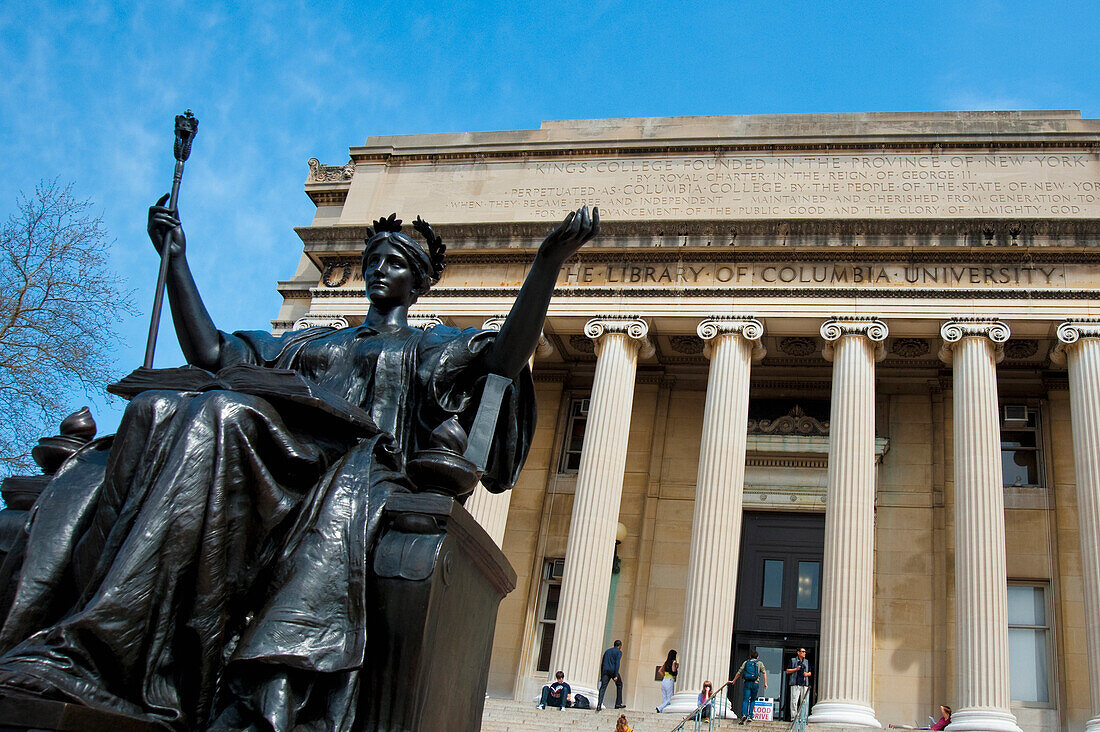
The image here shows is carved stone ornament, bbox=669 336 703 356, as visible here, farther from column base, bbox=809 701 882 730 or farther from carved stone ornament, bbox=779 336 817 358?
column base, bbox=809 701 882 730

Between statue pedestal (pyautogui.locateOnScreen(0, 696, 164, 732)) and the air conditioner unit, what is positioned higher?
the air conditioner unit

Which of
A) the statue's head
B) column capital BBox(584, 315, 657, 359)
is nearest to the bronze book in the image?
the statue's head

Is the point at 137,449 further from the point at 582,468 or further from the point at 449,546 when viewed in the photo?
the point at 582,468

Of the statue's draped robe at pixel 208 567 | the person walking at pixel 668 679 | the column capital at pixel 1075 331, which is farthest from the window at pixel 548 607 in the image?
the statue's draped robe at pixel 208 567

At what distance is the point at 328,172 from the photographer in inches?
1077

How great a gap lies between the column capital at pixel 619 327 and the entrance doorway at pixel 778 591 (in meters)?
5.38

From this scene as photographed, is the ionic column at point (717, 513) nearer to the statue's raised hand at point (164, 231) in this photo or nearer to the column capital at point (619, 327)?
the column capital at point (619, 327)

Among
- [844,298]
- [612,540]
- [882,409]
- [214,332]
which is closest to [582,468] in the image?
[612,540]

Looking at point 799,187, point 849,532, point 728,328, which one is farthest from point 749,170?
point 849,532

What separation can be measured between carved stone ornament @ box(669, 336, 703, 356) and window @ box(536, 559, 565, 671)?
573 centimetres

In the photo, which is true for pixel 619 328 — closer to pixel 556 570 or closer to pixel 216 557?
pixel 556 570

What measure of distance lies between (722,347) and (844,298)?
2686 millimetres

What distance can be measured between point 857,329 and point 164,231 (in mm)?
18038

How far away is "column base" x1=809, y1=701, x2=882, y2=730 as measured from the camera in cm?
1697
